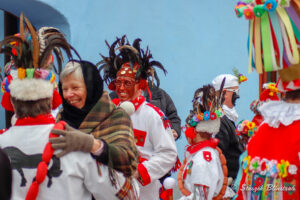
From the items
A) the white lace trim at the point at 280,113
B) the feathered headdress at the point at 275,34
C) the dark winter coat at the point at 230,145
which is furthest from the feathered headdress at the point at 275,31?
the dark winter coat at the point at 230,145

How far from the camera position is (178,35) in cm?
723

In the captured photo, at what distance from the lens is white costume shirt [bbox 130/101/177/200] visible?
441 centimetres

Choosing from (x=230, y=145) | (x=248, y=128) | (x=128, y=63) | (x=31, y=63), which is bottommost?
(x=230, y=145)

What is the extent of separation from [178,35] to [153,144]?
3.10 meters

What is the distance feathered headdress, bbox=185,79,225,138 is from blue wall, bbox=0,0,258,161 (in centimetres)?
237

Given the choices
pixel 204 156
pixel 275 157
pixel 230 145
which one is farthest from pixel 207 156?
pixel 275 157

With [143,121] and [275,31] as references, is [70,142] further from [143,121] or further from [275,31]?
[143,121]

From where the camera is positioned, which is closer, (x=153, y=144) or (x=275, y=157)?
(x=275, y=157)

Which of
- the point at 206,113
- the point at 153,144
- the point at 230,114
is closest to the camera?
the point at 153,144

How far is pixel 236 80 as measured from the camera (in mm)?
6223

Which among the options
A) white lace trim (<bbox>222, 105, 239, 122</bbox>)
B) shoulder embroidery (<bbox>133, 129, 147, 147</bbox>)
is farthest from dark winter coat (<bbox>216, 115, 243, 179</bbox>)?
shoulder embroidery (<bbox>133, 129, 147, 147</bbox>)

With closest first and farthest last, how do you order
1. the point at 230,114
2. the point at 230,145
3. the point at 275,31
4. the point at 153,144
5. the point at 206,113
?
the point at 275,31, the point at 153,144, the point at 206,113, the point at 230,145, the point at 230,114

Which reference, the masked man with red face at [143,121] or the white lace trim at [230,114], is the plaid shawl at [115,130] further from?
the white lace trim at [230,114]

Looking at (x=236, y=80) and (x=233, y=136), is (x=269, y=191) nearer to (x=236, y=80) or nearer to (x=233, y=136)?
(x=233, y=136)
